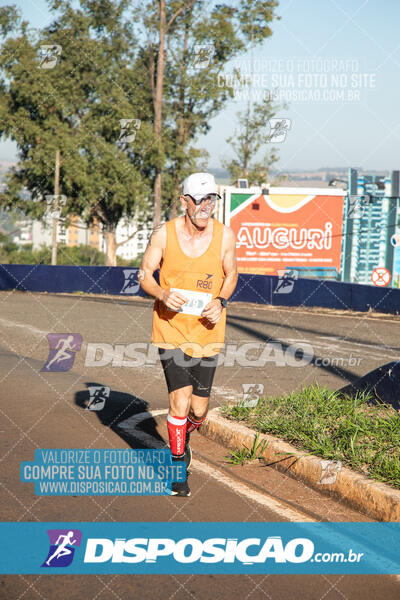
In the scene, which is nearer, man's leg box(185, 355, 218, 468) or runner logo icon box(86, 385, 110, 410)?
man's leg box(185, 355, 218, 468)

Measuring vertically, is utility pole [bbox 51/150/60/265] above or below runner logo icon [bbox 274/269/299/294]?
above

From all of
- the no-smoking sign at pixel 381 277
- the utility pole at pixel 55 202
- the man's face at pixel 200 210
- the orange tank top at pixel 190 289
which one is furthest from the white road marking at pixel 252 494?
the utility pole at pixel 55 202

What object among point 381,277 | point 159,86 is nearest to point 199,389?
point 381,277

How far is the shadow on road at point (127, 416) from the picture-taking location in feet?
20.7

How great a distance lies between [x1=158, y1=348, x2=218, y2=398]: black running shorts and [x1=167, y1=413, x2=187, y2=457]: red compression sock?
0.22 meters

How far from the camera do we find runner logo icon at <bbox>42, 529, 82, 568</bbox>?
12.5ft

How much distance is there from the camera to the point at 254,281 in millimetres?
27031

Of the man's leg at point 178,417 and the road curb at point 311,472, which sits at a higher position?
the man's leg at point 178,417

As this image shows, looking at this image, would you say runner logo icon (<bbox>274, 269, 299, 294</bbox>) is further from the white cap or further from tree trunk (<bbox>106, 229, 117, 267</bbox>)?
tree trunk (<bbox>106, 229, 117, 267</bbox>)

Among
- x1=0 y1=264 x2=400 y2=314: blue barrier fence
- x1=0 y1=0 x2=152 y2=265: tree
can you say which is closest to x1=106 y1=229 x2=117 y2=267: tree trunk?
x1=0 y1=0 x2=152 y2=265: tree

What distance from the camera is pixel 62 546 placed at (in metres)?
3.95

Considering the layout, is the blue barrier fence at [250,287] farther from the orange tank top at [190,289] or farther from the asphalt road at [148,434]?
the orange tank top at [190,289]

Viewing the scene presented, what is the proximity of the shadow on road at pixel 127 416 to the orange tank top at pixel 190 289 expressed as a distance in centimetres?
142

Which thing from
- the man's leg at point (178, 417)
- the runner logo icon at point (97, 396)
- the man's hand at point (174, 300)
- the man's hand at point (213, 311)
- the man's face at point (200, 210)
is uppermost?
the man's face at point (200, 210)
